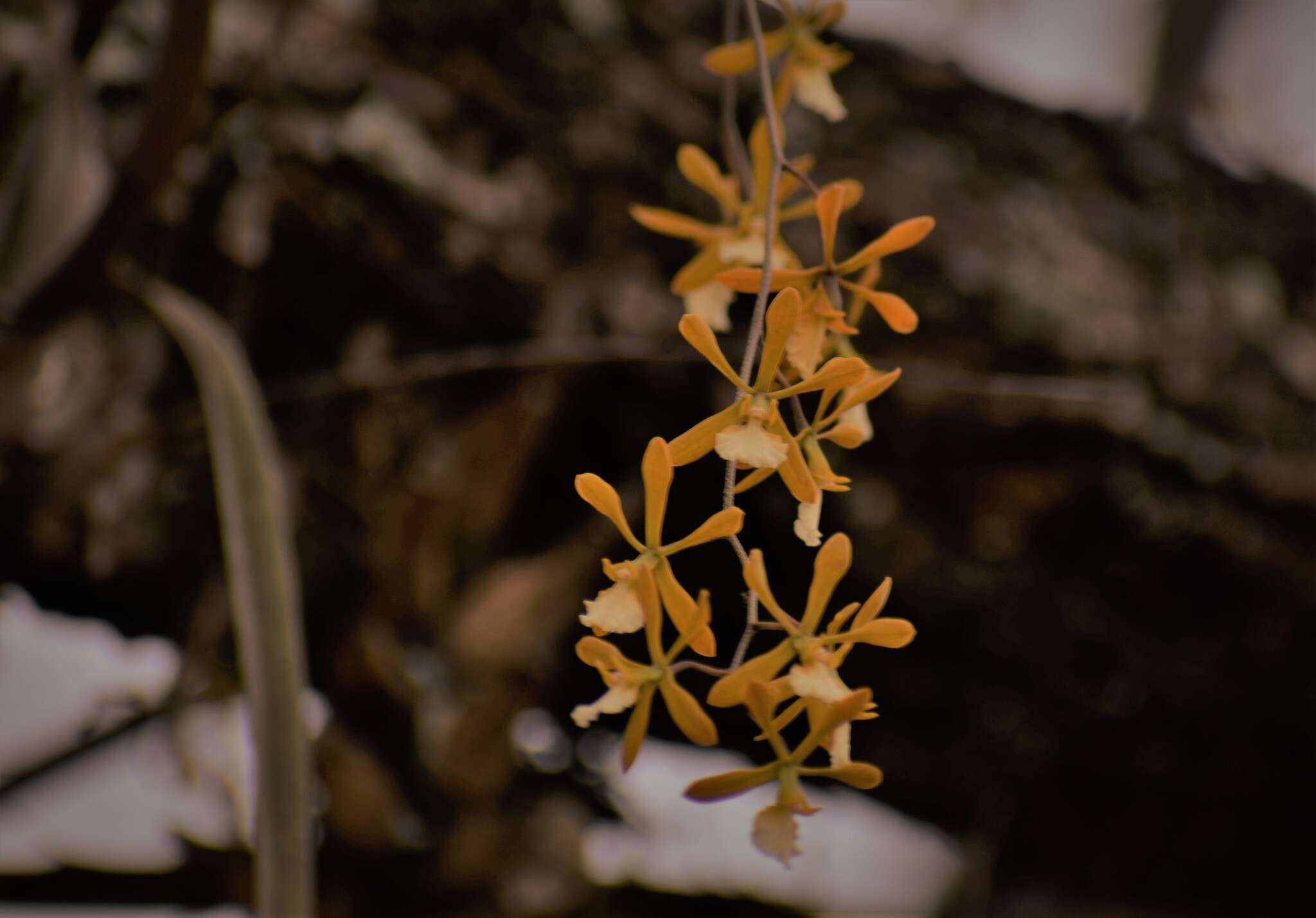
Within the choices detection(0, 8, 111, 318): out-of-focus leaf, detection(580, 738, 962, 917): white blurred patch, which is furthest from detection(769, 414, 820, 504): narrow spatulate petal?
detection(580, 738, 962, 917): white blurred patch

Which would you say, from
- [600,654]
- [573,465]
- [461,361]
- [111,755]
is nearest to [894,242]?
[600,654]

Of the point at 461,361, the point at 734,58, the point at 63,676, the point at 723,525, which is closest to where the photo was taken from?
the point at 723,525

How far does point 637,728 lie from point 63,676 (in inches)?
21.6

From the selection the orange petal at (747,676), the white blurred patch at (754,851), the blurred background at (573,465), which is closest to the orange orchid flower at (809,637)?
the orange petal at (747,676)

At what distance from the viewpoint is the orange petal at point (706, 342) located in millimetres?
163

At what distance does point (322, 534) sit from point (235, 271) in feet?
0.59

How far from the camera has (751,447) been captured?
165 mm

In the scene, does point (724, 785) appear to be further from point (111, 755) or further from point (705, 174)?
point (111, 755)

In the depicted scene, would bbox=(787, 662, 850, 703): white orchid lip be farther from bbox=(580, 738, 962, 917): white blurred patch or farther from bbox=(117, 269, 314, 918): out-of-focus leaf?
bbox=(580, 738, 962, 917): white blurred patch

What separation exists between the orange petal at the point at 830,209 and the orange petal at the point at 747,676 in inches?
3.6

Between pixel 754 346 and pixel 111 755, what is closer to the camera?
pixel 754 346

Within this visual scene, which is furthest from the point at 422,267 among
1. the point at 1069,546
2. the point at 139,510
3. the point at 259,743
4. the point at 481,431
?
the point at 1069,546

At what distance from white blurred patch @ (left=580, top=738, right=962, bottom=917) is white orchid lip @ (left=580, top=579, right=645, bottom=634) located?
0.60 metres

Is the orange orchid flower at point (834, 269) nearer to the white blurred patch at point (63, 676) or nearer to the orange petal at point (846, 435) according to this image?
the orange petal at point (846, 435)
